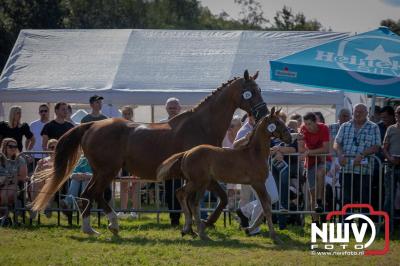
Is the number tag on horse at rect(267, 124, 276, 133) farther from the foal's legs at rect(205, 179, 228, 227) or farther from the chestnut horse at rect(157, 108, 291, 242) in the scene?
the foal's legs at rect(205, 179, 228, 227)

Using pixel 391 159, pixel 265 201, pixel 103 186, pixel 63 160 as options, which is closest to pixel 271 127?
pixel 265 201

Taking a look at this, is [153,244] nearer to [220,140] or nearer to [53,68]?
[220,140]

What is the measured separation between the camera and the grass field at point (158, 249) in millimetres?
10023

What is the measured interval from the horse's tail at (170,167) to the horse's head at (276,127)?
126 centimetres

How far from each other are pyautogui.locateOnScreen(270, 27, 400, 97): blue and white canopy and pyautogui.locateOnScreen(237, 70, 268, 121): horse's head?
1398 millimetres

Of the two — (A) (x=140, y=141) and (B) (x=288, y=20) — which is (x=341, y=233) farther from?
(B) (x=288, y=20)

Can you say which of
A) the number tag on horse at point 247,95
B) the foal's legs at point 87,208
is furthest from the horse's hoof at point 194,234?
the number tag on horse at point 247,95

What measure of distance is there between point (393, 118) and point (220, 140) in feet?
13.7

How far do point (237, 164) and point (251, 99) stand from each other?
1.18 metres

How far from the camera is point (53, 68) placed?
20141 mm

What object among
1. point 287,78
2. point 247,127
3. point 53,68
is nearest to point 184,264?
point 247,127

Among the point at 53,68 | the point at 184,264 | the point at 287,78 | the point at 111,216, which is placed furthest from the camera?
the point at 53,68

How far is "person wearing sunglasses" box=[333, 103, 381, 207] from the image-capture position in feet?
43.1

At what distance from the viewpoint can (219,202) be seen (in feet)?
39.5
